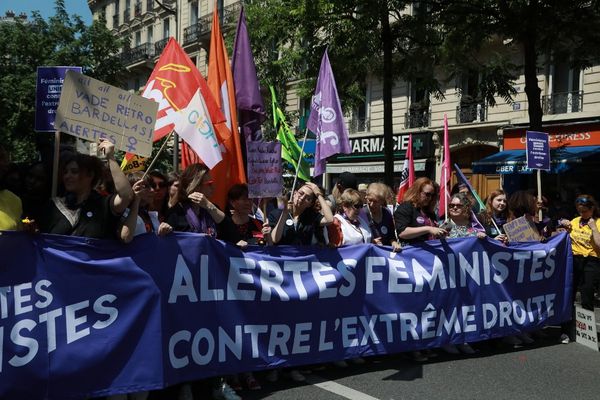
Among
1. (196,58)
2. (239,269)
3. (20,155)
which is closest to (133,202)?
(239,269)

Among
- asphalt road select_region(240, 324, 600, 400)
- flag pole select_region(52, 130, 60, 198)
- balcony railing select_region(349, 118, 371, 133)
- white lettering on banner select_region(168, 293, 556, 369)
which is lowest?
asphalt road select_region(240, 324, 600, 400)

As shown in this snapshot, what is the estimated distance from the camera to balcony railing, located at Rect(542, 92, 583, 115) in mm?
18000

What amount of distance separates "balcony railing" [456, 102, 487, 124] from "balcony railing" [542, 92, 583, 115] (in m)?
2.38

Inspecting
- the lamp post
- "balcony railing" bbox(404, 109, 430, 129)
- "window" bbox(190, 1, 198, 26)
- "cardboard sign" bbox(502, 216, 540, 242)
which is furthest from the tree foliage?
"cardboard sign" bbox(502, 216, 540, 242)

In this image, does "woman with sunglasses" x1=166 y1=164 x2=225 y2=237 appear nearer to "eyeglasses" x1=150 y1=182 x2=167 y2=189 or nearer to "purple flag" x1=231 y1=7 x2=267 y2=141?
"eyeglasses" x1=150 y1=182 x2=167 y2=189

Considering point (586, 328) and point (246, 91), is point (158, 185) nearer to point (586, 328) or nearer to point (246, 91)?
point (246, 91)

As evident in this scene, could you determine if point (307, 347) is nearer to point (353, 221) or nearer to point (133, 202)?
point (353, 221)

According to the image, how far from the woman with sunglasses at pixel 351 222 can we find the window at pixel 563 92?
14.8 m

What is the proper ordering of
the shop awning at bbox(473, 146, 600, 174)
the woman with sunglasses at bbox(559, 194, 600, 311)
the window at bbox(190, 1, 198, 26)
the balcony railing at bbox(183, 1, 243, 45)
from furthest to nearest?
the window at bbox(190, 1, 198, 26)
the balcony railing at bbox(183, 1, 243, 45)
the shop awning at bbox(473, 146, 600, 174)
the woman with sunglasses at bbox(559, 194, 600, 311)

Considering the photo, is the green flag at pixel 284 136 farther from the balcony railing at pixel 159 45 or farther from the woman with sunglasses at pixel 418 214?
the balcony railing at pixel 159 45

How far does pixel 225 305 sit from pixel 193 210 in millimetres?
777

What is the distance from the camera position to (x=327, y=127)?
19.4ft

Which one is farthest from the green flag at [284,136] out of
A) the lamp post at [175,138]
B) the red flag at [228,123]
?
the red flag at [228,123]

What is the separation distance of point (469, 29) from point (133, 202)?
1027 centimetres
